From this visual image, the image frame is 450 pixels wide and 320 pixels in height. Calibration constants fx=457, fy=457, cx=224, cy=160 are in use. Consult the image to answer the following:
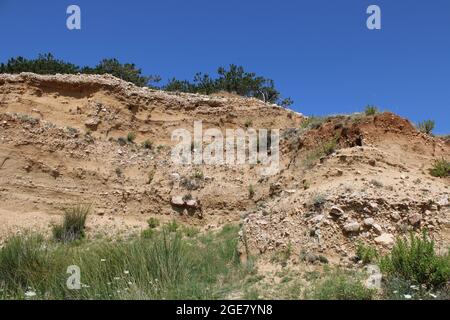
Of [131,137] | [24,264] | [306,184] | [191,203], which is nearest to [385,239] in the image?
[306,184]

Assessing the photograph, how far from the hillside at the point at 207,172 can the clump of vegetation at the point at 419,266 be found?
1.32 m

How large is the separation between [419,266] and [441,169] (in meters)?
5.24

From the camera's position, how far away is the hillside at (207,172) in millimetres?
9570

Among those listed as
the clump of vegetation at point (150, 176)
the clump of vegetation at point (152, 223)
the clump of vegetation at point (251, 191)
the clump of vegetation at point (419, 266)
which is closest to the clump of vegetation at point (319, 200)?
the clump of vegetation at point (419, 266)

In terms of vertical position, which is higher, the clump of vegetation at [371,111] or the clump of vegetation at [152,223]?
the clump of vegetation at [371,111]

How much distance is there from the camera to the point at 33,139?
15.8 meters

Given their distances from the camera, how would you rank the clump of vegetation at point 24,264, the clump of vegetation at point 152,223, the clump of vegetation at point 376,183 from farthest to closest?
the clump of vegetation at point 152,223 → the clump of vegetation at point 376,183 → the clump of vegetation at point 24,264

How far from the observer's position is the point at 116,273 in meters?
6.93

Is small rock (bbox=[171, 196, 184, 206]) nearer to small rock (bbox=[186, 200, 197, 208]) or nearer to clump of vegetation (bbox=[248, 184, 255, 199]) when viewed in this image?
small rock (bbox=[186, 200, 197, 208])

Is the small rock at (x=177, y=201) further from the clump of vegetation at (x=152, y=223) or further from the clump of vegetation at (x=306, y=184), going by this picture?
the clump of vegetation at (x=306, y=184)

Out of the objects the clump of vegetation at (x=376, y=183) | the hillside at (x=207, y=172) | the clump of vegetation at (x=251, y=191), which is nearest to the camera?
the hillside at (x=207, y=172)

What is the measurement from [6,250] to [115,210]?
7572mm
